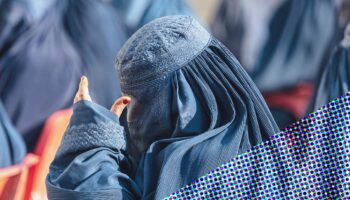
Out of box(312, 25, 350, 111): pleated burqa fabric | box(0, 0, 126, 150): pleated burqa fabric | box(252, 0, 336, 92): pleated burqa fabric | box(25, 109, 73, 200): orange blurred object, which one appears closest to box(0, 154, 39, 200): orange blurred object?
box(25, 109, 73, 200): orange blurred object

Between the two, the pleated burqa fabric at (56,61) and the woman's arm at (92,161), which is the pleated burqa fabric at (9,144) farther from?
the woman's arm at (92,161)

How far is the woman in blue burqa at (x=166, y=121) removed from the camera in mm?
1079

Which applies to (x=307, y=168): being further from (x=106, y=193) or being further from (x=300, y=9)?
(x=300, y=9)

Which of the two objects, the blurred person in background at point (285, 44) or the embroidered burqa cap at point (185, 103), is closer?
the embroidered burqa cap at point (185, 103)

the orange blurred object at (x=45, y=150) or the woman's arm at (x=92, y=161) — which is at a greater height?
the woman's arm at (x=92, y=161)

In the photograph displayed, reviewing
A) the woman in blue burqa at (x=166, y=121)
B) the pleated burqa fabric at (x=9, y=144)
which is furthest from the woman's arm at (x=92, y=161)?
the pleated burqa fabric at (x=9, y=144)

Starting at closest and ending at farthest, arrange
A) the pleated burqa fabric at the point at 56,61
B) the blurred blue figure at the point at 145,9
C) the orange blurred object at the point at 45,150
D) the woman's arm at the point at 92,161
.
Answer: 1. the woman's arm at the point at 92,161
2. the orange blurred object at the point at 45,150
3. the blurred blue figure at the point at 145,9
4. the pleated burqa fabric at the point at 56,61

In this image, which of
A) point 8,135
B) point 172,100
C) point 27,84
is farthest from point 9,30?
point 172,100

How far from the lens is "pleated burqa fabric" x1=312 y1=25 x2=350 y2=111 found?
1.83 m

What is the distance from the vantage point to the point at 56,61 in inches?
82.0

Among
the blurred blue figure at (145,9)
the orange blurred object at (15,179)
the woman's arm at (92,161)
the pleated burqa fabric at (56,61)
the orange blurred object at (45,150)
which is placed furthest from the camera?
the pleated burqa fabric at (56,61)

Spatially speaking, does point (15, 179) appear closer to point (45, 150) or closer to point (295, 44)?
point (45, 150)

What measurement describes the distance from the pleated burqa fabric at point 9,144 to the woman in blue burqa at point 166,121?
0.83 metres
